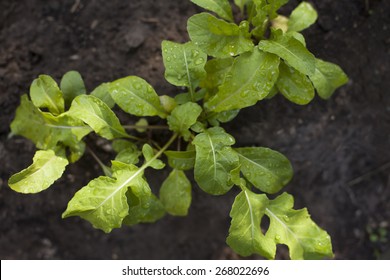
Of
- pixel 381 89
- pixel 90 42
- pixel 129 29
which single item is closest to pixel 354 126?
pixel 381 89

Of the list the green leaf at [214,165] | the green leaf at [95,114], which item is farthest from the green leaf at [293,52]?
the green leaf at [95,114]

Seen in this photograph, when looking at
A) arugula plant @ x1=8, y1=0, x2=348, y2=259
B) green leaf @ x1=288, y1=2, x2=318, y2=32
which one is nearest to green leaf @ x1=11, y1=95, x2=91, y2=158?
arugula plant @ x1=8, y1=0, x2=348, y2=259

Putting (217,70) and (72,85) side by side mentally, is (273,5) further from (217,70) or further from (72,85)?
(72,85)

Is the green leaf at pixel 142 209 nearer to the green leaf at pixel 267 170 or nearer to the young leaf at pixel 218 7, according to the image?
the green leaf at pixel 267 170

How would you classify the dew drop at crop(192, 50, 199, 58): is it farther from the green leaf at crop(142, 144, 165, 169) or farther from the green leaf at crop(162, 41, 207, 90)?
the green leaf at crop(142, 144, 165, 169)

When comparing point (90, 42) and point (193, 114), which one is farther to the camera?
point (90, 42)

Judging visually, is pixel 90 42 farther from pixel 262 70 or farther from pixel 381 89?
pixel 381 89
